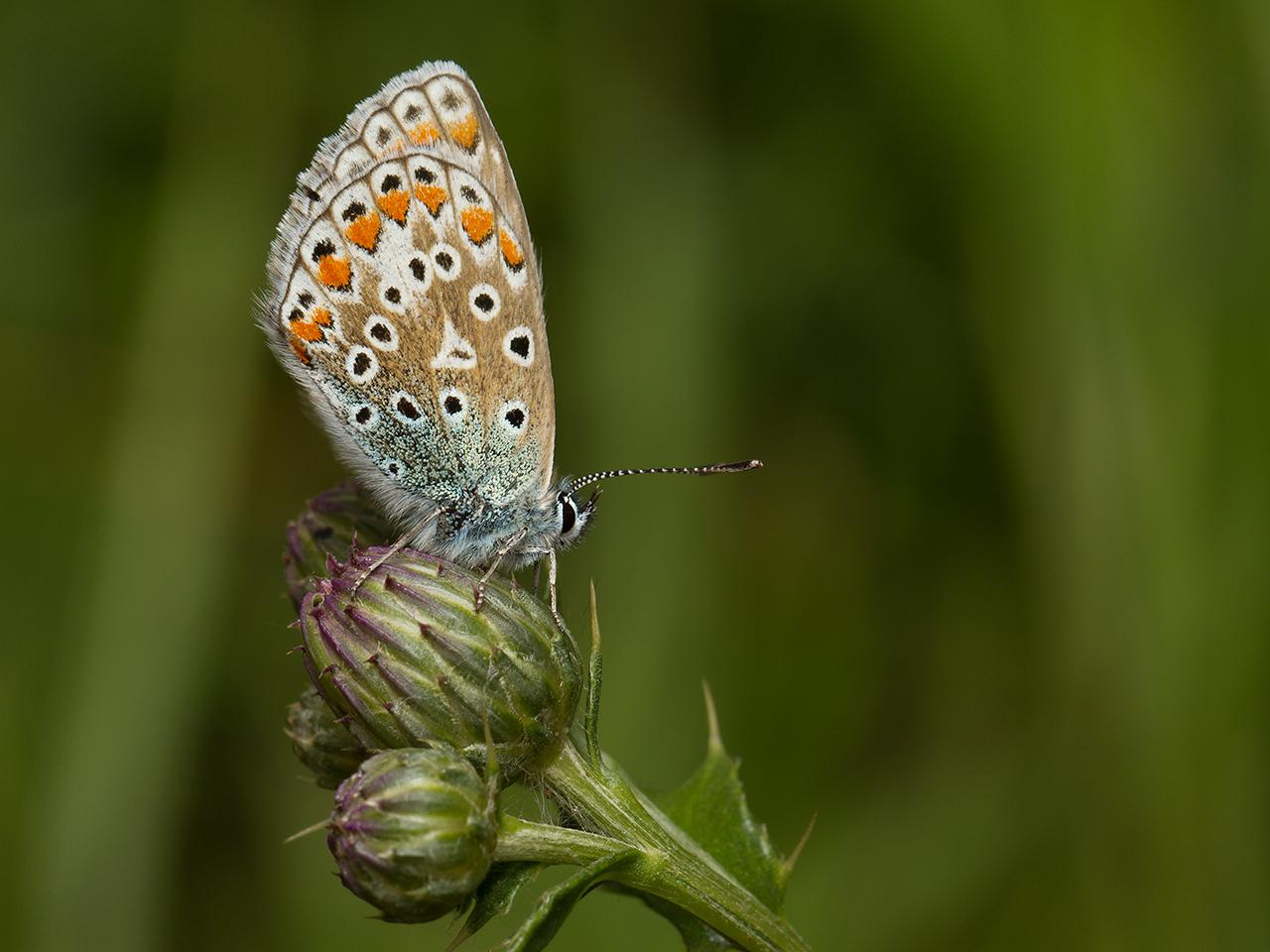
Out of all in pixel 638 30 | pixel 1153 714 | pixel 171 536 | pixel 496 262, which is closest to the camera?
pixel 496 262

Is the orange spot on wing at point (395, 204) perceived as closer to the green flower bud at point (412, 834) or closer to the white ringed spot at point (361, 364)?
the white ringed spot at point (361, 364)

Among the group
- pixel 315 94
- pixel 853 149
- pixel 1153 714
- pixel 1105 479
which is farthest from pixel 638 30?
pixel 1153 714

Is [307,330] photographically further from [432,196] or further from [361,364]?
[432,196]

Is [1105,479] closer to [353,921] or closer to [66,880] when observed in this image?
[353,921]

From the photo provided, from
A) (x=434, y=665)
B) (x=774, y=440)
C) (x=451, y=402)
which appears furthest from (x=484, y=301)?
(x=774, y=440)

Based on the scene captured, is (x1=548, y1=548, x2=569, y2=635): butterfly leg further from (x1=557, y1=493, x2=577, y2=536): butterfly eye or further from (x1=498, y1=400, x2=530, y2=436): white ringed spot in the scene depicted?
(x1=498, y1=400, x2=530, y2=436): white ringed spot

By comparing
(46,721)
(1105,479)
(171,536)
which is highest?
(1105,479)
